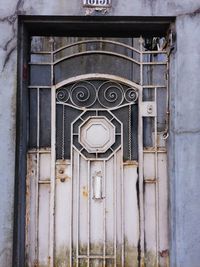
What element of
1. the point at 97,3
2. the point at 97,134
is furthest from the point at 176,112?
the point at 97,3

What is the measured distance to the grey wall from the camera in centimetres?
418

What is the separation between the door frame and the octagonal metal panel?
0.60 meters

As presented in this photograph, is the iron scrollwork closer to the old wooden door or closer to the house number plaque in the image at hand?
the old wooden door

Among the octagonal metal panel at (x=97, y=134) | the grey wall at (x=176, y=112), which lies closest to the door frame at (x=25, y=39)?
the grey wall at (x=176, y=112)

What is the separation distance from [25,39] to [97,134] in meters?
1.24

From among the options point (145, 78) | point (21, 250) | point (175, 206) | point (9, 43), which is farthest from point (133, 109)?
point (21, 250)

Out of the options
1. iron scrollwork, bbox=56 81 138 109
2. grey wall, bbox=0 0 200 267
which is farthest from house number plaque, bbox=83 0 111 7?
iron scrollwork, bbox=56 81 138 109

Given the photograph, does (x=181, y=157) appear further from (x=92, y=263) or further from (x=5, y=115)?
(x=5, y=115)

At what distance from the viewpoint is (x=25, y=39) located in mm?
4594

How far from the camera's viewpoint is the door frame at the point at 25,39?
14.2 feet

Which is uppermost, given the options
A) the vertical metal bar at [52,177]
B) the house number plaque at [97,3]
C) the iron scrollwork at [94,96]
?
the house number plaque at [97,3]

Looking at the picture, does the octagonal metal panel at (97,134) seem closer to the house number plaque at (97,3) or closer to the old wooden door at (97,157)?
the old wooden door at (97,157)

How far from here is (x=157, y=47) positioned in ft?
16.8

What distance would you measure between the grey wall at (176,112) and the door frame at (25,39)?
8 centimetres
